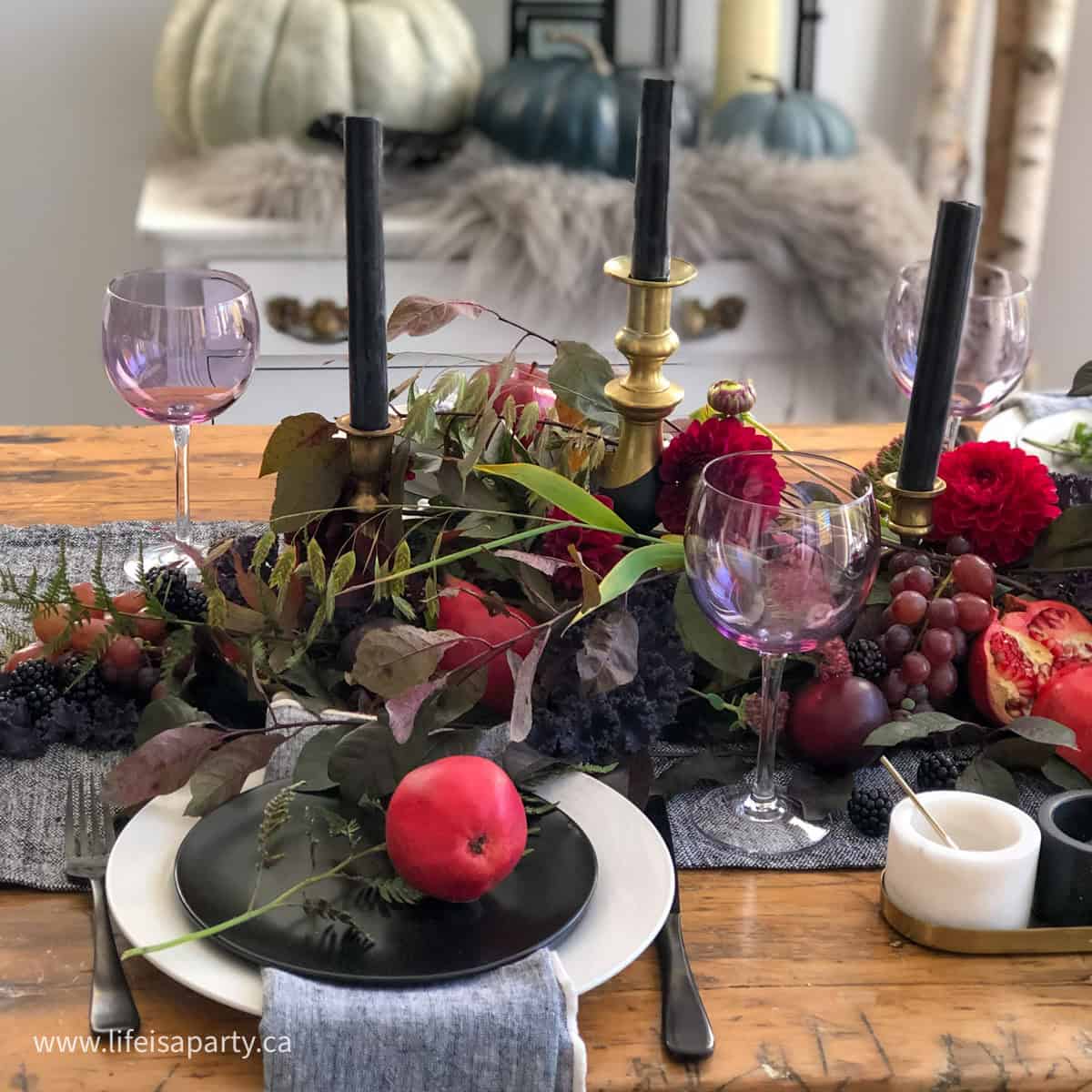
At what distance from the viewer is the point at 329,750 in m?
0.78

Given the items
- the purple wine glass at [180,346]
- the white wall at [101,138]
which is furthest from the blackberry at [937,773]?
the white wall at [101,138]

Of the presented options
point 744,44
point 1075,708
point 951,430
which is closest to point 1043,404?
point 951,430

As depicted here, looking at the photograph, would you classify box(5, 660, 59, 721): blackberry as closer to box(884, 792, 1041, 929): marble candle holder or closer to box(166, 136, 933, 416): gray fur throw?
box(884, 792, 1041, 929): marble candle holder

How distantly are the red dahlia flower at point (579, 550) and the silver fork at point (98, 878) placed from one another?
10.9 inches

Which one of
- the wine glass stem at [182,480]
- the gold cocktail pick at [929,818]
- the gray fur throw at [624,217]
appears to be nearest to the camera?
the gold cocktail pick at [929,818]

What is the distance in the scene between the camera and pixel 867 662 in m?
0.86

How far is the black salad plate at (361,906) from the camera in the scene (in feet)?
2.15

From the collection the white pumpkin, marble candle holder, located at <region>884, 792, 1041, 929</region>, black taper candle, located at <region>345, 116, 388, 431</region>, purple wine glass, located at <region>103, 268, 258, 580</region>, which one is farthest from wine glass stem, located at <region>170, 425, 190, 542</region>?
the white pumpkin

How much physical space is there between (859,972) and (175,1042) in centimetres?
31

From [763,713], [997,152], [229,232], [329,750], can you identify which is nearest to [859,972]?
[763,713]

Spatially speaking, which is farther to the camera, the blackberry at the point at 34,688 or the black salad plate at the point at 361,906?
the blackberry at the point at 34,688

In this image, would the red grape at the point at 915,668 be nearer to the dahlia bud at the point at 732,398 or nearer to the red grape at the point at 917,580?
the red grape at the point at 917,580

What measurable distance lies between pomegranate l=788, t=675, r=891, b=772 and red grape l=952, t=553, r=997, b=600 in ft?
0.31

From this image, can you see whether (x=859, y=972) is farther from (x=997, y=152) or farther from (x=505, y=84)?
(x=997, y=152)
